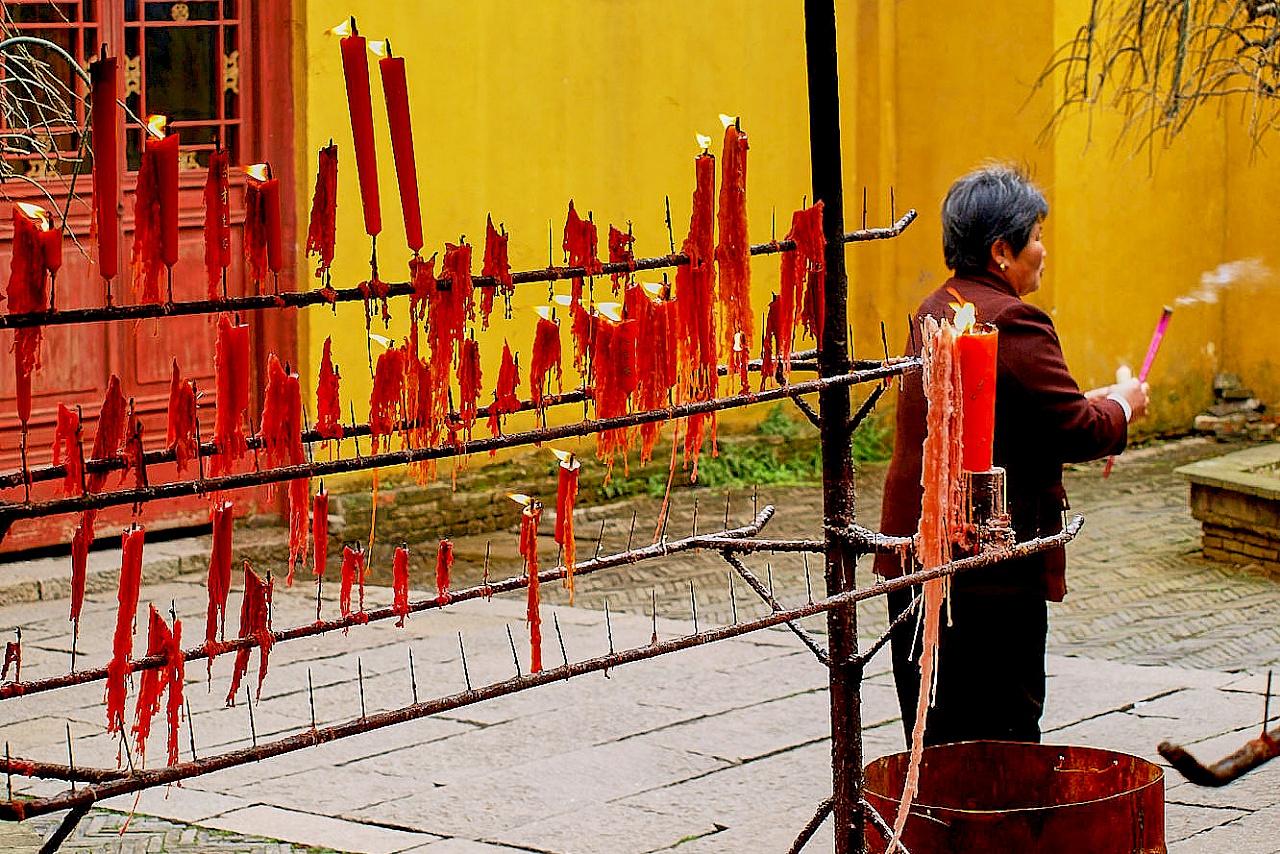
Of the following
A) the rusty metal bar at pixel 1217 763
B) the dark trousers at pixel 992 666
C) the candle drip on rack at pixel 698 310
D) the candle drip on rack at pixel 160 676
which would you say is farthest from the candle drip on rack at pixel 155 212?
the dark trousers at pixel 992 666

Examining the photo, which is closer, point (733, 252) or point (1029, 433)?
point (733, 252)

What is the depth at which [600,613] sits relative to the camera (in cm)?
743

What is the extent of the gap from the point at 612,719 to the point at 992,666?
6.37 feet

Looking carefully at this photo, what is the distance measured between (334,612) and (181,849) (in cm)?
265

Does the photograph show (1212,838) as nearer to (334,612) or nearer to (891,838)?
(891,838)

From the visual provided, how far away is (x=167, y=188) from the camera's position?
8.30ft

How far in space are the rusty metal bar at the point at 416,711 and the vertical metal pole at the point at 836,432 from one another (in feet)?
0.29

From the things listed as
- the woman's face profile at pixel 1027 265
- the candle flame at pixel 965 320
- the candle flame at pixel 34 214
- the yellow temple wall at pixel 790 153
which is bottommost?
the candle flame at pixel 965 320

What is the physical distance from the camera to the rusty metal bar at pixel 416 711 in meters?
2.53

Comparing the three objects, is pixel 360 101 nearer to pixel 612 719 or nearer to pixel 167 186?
Answer: pixel 167 186

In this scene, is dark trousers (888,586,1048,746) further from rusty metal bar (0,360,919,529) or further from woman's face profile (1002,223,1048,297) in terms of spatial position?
rusty metal bar (0,360,919,529)

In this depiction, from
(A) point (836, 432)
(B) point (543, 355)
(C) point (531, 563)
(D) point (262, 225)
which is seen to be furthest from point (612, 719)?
(D) point (262, 225)

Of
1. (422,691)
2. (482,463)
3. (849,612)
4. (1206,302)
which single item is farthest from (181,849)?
(1206,302)

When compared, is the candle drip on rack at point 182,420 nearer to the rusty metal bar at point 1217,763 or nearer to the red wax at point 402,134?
the red wax at point 402,134
